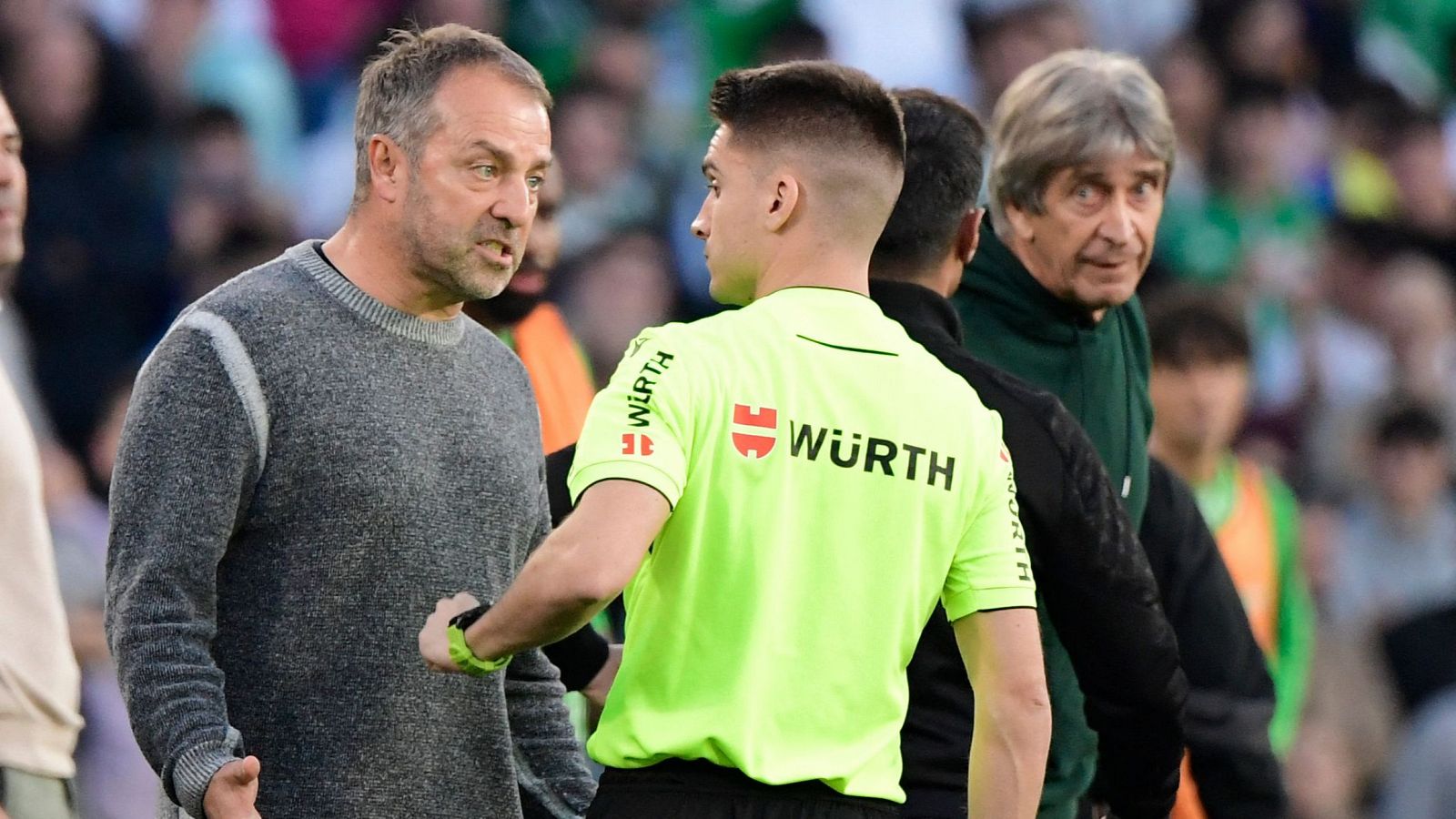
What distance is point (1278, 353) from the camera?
888 centimetres

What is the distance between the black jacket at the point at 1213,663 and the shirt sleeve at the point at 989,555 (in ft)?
5.44

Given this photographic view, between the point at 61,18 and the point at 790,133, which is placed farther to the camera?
the point at 61,18

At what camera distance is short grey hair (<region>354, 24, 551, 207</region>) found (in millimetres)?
3188

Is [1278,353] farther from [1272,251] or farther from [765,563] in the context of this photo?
[765,563]

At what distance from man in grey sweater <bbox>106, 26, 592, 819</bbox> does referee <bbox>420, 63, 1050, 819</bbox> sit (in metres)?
0.31

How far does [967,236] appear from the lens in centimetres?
360

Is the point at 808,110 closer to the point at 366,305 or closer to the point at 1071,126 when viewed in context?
the point at 366,305

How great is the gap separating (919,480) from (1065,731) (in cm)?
106

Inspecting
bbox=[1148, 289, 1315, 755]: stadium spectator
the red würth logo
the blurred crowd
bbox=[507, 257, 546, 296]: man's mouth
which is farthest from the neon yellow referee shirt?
the blurred crowd

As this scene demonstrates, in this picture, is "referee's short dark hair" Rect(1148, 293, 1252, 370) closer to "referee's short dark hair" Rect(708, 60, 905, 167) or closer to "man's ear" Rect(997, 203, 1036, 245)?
"man's ear" Rect(997, 203, 1036, 245)

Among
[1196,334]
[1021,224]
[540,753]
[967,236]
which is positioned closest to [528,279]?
[1021,224]

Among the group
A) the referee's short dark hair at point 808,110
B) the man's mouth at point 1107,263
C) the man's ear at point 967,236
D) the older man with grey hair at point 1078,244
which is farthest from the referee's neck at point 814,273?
the man's mouth at point 1107,263

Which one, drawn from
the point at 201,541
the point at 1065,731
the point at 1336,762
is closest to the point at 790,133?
the point at 201,541

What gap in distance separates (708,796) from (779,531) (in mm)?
349
